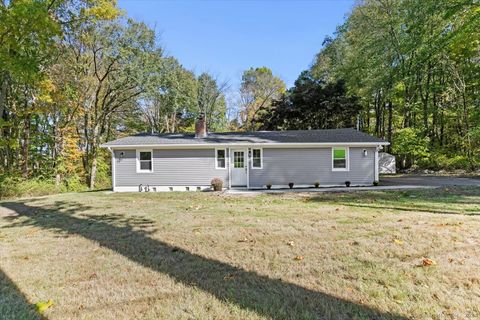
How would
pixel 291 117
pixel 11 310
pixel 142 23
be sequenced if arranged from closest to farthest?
pixel 11 310, pixel 142 23, pixel 291 117

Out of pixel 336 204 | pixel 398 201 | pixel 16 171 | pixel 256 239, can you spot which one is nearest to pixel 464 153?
pixel 398 201

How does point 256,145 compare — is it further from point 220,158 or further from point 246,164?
point 220,158

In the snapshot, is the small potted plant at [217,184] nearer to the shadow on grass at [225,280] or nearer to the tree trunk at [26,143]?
the shadow on grass at [225,280]

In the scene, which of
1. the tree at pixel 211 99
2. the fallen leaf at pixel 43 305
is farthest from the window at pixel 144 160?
the tree at pixel 211 99

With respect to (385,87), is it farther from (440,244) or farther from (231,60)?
(440,244)

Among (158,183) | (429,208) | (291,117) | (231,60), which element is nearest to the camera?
(429,208)

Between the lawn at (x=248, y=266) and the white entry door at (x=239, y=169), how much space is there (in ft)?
23.4

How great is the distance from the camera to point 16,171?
18797 millimetres

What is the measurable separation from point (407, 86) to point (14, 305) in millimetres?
26984

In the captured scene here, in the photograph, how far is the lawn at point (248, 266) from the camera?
2930 millimetres

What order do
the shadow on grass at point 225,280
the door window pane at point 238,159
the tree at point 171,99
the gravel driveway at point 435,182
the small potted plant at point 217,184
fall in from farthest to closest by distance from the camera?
the tree at point 171,99 < the door window pane at point 238,159 < the small potted plant at point 217,184 < the gravel driveway at point 435,182 < the shadow on grass at point 225,280

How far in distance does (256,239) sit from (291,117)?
22.8 m

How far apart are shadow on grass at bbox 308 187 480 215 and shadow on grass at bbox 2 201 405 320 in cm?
598

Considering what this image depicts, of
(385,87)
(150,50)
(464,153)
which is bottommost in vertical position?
(464,153)
